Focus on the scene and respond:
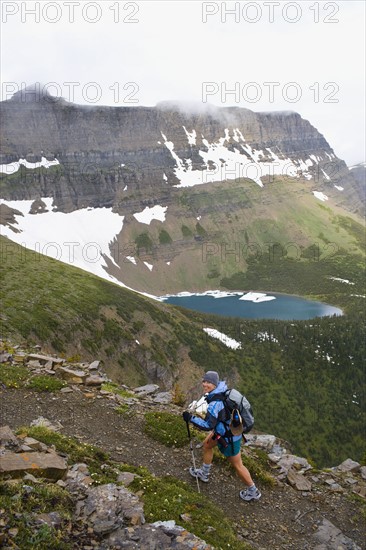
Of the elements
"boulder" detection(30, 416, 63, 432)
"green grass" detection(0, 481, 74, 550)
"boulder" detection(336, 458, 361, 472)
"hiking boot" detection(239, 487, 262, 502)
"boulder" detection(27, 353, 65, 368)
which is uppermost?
"green grass" detection(0, 481, 74, 550)

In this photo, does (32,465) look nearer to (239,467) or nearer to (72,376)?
(239,467)

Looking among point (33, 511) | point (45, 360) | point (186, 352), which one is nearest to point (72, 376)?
point (45, 360)

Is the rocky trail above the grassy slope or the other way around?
above

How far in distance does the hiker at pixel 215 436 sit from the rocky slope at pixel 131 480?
429 millimetres

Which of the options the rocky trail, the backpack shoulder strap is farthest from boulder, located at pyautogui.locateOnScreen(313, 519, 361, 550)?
the backpack shoulder strap

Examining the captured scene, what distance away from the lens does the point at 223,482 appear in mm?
14352

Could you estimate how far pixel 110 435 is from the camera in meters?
16.1

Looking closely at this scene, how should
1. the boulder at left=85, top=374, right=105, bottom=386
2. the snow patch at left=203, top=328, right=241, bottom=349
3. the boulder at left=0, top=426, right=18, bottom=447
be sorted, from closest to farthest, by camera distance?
the boulder at left=0, top=426, right=18, bottom=447 → the boulder at left=85, top=374, right=105, bottom=386 → the snow patch at left=203, top=328, right=241, bottom=349

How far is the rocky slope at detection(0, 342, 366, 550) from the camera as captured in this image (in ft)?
29.9

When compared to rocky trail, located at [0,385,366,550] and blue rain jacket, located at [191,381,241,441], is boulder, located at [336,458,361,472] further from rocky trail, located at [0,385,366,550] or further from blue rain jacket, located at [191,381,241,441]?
blue rain jacket, located at [191,381,241,441]

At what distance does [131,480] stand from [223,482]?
4091 mm

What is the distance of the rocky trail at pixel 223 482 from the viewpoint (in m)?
13.1

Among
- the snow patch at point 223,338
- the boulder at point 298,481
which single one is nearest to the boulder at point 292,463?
the boulder at point 298,481

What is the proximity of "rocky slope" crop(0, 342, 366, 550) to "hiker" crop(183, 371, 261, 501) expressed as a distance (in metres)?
0.43
